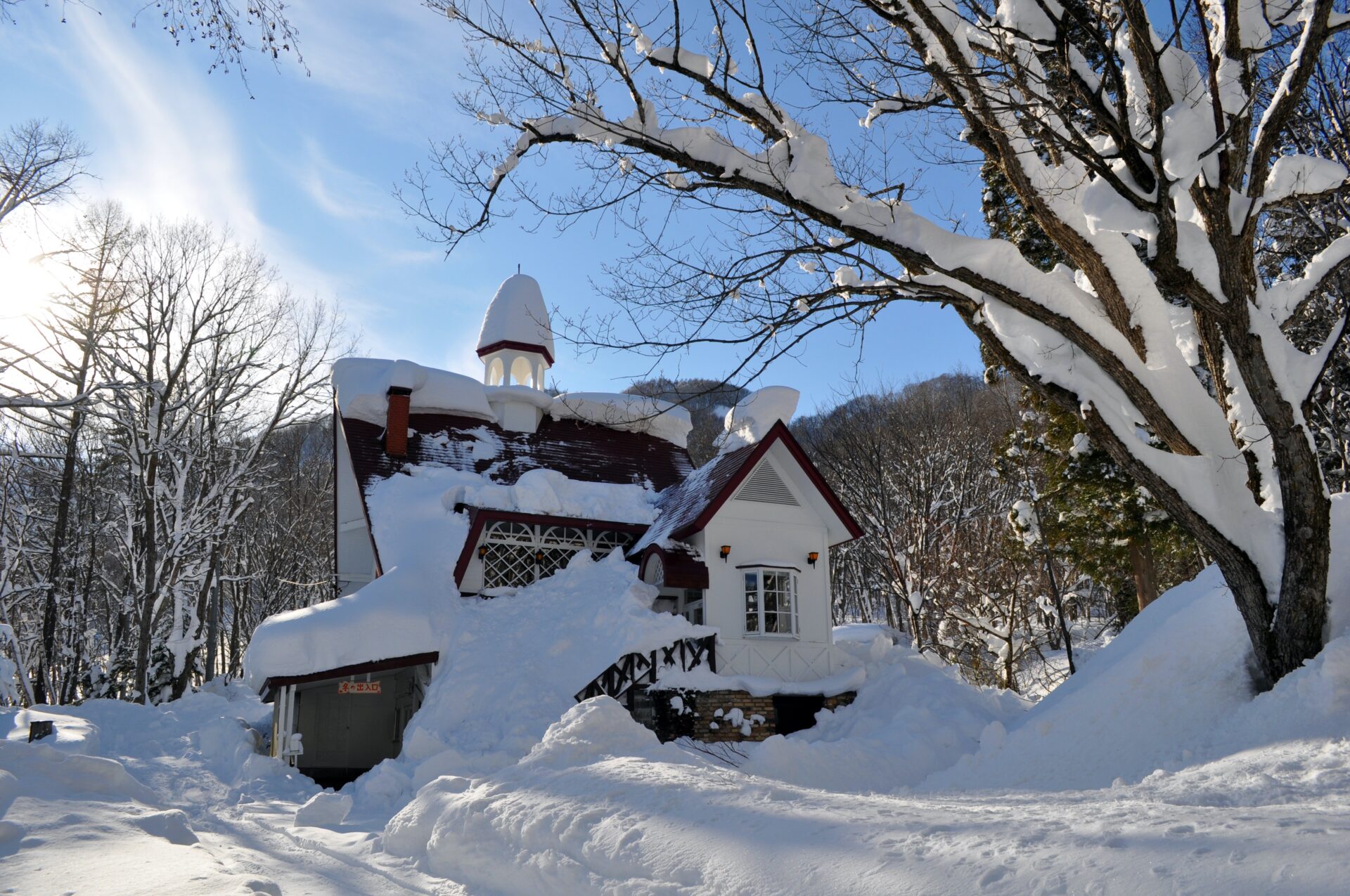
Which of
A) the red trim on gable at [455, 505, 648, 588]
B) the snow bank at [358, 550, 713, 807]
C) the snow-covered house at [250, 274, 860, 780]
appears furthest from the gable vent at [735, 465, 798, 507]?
the snow bank at [358, 550, 713, 807]

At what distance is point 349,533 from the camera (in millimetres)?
20953

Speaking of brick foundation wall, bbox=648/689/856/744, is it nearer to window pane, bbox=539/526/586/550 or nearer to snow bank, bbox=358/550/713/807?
snow bank, bbox=358/550/713/807

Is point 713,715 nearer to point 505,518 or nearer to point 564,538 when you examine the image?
point 564,538

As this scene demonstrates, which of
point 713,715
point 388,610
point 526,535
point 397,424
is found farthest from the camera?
point 397,424

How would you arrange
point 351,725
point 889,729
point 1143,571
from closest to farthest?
point 889,729
point 1143,571
point 351,725

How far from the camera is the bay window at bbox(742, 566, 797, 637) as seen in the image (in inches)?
672

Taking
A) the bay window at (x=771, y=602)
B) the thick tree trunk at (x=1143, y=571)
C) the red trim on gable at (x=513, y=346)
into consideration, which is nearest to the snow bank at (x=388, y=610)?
the bay window at (x=771, y=602)

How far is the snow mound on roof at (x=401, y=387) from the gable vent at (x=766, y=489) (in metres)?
7.53

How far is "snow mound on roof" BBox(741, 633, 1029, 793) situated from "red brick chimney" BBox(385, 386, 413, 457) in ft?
35.2

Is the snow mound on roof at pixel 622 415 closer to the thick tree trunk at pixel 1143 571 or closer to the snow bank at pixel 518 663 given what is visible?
the snow bank at pixel 518 663

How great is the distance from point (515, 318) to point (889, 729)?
1522 centimetres

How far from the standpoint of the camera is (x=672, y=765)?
7004mm

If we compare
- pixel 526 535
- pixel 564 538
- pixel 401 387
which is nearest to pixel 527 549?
pixel 526 535

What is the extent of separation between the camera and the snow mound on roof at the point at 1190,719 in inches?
235
